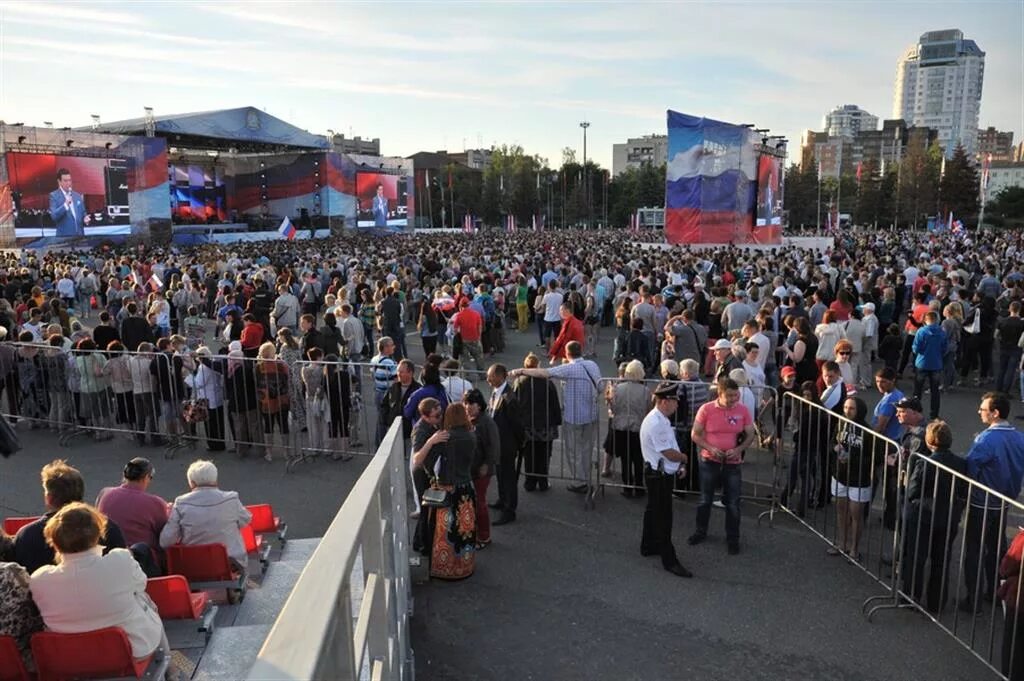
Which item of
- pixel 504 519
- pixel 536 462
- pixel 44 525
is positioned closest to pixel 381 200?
pixel 536 462

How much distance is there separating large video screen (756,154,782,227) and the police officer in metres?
37.5

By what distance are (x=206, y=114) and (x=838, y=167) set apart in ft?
492

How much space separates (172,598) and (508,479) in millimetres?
3370

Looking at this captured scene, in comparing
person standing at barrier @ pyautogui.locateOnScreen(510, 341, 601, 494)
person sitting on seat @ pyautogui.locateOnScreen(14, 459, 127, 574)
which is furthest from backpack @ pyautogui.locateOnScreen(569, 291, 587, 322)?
person sitting on seat @ pyautogui.locateOnScreen(14, 459, 127, 574)

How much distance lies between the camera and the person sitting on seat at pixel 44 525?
13.6 feet

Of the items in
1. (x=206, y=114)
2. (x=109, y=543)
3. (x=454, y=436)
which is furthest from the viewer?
(x=206, y=114)

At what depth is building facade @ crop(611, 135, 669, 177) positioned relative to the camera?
565ft

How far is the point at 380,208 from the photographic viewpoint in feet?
209

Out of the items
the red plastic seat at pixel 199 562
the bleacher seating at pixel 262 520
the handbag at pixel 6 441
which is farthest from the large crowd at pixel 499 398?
the handbag at pixel 6 441

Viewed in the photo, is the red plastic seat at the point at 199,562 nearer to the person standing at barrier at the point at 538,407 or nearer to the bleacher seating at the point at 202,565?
the bleacher seating at the point at 202,565

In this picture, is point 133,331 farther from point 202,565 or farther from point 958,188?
point 958,188

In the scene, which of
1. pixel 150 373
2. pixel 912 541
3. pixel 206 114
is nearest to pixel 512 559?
pixel 912 541

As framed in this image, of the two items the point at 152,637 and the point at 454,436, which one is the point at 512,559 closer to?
the point at 454,436

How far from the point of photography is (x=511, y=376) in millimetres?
7668
